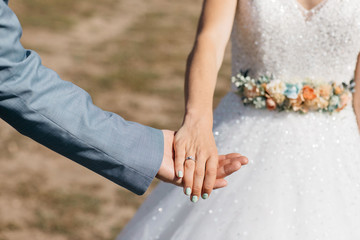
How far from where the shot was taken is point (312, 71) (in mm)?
2523

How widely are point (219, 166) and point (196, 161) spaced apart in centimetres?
9

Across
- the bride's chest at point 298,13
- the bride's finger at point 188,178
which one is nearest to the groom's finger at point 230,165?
the bride's finger at point 188,178

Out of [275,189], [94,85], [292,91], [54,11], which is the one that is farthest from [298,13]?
[54,11]

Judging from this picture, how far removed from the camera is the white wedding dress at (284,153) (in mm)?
2256

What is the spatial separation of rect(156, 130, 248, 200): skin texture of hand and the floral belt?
580 mm

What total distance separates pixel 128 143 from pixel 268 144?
2.61ft

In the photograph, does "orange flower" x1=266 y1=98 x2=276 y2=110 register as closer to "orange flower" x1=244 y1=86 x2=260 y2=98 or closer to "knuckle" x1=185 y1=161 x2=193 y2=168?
"orange flower" x1=244 y1=86 x2=260 y2=98

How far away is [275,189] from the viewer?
2.34 meters

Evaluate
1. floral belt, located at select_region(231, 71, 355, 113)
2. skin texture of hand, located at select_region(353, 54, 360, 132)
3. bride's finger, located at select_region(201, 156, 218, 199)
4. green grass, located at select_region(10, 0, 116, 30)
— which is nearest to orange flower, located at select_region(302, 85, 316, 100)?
floral belt, located at select_region(231, 71, 355, 113)

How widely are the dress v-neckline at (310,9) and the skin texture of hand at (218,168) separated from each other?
0.76 meters

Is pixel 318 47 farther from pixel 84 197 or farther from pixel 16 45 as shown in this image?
pixel 84 197

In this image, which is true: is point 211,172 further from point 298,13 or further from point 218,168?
point 298,13

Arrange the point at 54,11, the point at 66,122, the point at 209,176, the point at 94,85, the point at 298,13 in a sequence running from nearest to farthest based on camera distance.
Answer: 1. the point at 66,122
2. the point at 209,176
3. the point at 298,13
4. the point at 94,85
5. the point at 54,11

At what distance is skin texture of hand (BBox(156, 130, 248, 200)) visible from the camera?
2.01m
